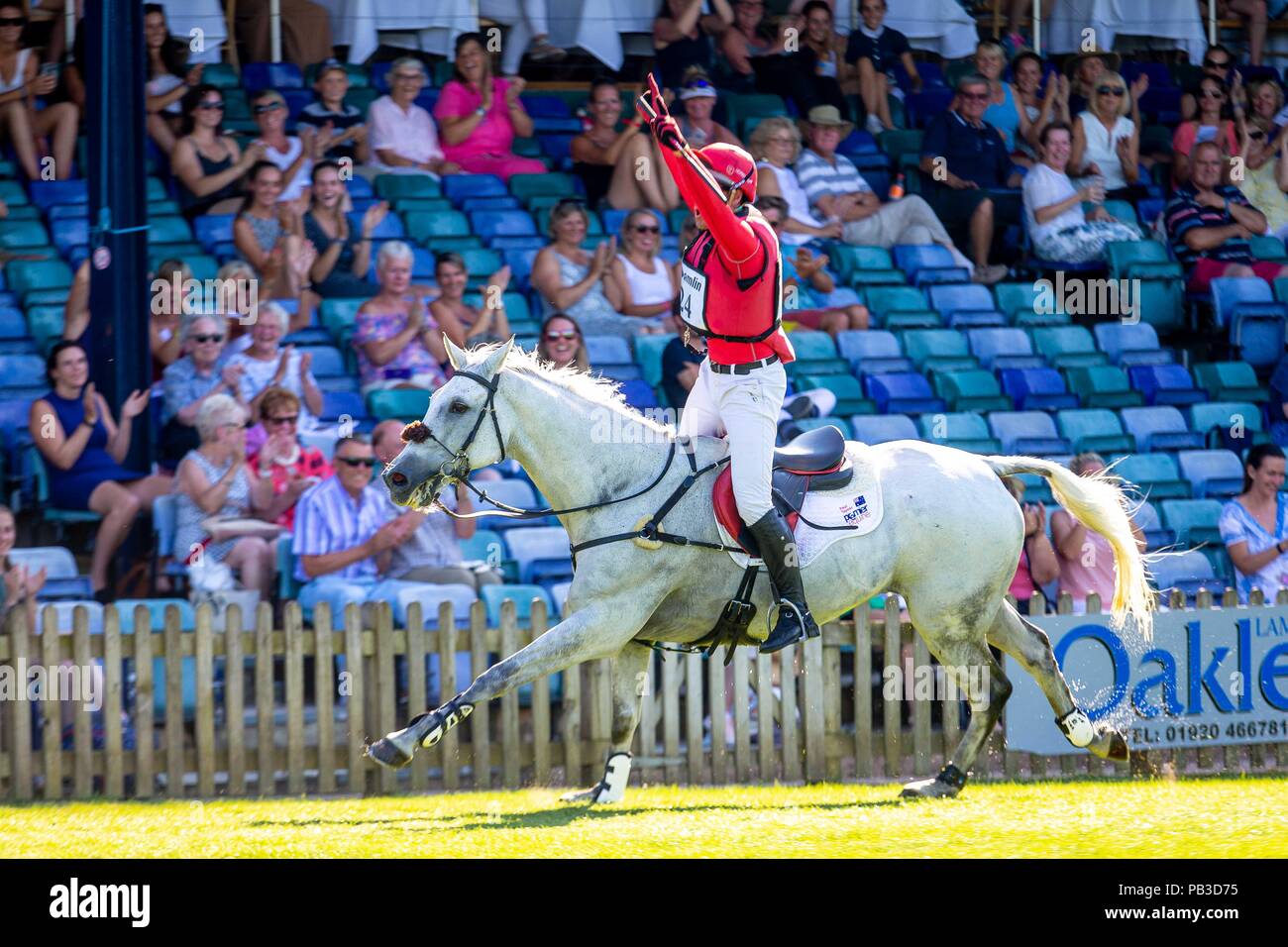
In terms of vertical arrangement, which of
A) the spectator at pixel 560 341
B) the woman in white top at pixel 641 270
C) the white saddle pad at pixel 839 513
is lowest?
the white saddle pad at pixel 839 513

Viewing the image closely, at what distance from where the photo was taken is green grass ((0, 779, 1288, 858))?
6.16 m

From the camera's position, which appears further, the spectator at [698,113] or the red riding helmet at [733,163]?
the spectator at [698,113]

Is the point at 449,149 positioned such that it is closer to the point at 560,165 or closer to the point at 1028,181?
the point at 560,165

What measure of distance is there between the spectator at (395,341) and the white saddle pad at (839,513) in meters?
4.05

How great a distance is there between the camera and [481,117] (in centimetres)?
1334

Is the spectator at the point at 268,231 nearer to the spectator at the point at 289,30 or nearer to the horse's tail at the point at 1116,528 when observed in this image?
the spectator at the point at 289,30

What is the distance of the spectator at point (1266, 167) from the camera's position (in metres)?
15.2

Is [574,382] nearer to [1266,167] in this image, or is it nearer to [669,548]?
[669,548]

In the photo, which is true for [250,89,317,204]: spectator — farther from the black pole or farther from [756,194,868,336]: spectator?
[756,194,868,336]: spectator

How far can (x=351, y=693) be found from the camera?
9609mm

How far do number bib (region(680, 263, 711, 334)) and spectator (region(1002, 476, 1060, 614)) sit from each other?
3943 mm

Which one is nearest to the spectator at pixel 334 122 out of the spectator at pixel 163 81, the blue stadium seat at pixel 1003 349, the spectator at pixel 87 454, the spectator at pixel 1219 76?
the spectator at pixel 163 81

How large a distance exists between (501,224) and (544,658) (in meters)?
6.12

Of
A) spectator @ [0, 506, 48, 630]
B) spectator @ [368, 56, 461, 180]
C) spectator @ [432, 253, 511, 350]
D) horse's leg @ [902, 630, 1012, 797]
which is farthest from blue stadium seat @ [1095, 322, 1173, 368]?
spectator @ [0, 506, 48, 630]
